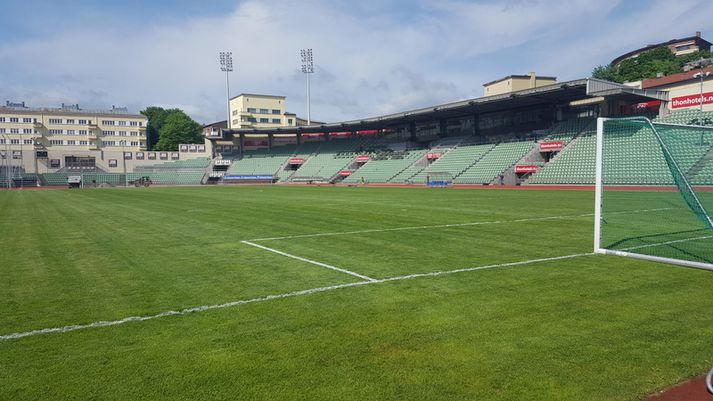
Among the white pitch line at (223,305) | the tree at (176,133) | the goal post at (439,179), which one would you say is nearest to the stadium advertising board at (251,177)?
the goal post at (439,179)

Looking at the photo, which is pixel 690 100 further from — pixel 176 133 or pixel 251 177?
pixel 176 133

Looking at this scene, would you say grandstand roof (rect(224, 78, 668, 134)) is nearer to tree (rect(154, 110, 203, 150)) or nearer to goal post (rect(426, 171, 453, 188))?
goal post (rect(426, 171, 453, 188))

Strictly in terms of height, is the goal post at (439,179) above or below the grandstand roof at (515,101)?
below

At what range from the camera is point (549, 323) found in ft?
16.5

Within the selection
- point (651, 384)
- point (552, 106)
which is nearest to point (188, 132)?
point (552, 106)

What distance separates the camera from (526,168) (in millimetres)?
45688

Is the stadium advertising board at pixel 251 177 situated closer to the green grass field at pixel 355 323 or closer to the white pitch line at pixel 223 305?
the green grass field at pixel 355 323

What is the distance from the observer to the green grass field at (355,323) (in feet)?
12.1

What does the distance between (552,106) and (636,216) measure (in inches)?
1637

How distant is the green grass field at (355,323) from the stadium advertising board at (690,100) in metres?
42.9

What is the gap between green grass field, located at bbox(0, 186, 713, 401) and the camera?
3.70 m

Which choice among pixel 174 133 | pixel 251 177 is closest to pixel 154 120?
pixel 174 133

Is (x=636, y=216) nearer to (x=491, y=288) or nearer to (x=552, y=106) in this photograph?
(x=491, y=288)

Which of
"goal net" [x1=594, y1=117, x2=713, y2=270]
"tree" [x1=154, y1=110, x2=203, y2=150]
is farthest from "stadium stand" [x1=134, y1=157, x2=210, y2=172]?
"goal net" [x1=594, y1=117, x2=713, y2=270]
